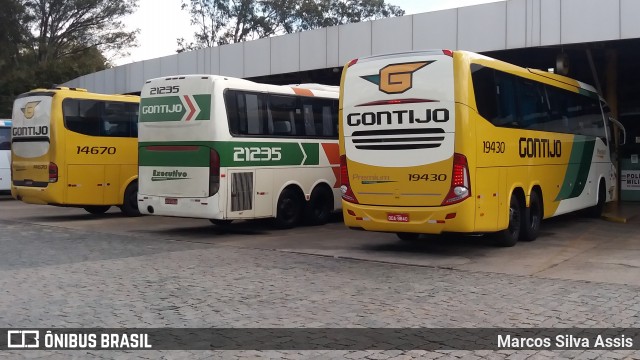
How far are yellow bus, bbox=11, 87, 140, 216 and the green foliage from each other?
95.4 ft

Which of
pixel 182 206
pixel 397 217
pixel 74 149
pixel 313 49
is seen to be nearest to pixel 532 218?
pixel 397 217

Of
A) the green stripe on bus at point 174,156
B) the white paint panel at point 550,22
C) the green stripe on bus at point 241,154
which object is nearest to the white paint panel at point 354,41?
the white paint panel at point 550,22

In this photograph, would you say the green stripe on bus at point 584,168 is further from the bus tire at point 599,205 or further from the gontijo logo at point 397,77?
the gontijo logo at point 397,77

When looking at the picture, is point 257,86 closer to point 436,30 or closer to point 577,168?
point 436,30

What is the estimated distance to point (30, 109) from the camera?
55.6ft

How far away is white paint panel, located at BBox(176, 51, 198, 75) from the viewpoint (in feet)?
80.9

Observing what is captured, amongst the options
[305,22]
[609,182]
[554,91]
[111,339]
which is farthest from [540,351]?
[305,22]

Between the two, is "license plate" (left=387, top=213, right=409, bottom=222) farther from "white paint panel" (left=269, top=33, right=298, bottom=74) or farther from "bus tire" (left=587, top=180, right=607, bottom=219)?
"white paint panel" (left=269, top=33, right=298, bottom=74)

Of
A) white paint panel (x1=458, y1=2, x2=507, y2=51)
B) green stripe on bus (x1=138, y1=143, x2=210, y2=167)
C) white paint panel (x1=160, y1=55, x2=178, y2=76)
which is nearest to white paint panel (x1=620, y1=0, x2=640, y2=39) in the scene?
white paint panel (x1=458, y1=2, x2=507, y2=51)

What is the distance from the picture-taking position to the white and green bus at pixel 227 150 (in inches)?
519

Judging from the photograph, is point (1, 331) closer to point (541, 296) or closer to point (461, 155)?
point (541, 296)

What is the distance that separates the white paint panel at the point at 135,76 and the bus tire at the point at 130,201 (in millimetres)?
10752

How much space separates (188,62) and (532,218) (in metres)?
16.0

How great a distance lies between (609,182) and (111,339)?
14.2 meters
